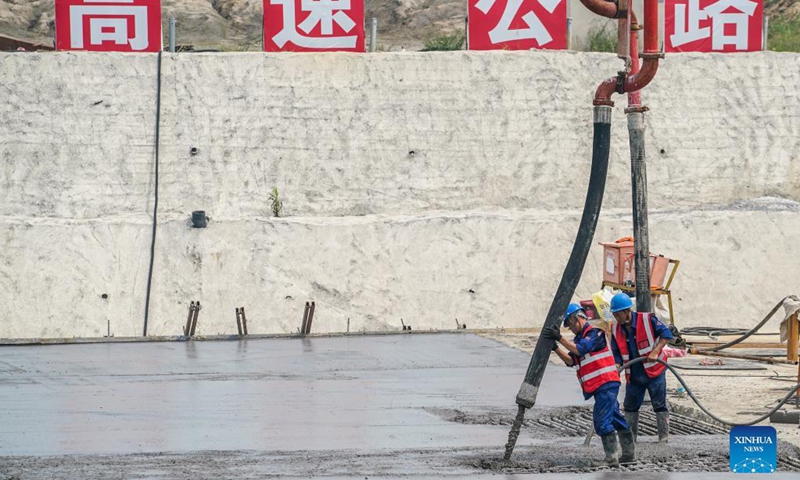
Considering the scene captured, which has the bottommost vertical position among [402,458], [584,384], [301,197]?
[402,458]

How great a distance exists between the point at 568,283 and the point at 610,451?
1.62m

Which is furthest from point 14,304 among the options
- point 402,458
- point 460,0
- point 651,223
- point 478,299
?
point 460,0

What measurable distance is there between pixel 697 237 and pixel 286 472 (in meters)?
15.5

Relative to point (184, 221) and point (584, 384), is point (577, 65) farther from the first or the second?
point (584, 384)

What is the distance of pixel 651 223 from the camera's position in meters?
24.4

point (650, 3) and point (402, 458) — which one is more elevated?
point (650, 3)

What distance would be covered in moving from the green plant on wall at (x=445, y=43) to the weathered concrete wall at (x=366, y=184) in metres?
8.36

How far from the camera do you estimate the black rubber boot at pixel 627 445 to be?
444 inches

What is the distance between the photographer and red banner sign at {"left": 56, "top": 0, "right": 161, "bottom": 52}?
81.9 feet

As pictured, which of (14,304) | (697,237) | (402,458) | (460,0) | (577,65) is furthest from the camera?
(460,0)

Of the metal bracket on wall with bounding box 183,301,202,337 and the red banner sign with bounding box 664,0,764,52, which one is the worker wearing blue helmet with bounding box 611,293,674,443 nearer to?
the metal bracket on wall with bounding box 183,301,202,337

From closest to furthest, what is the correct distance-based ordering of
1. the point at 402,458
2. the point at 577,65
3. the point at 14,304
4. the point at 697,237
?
the point at 402,458 → the point at 14,304 → the point at 697,237 → the point at 577,65

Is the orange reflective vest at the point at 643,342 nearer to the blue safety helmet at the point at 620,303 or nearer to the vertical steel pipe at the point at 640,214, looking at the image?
the blue safety helmet at the point at 620,303

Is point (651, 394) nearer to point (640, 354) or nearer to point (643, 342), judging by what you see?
point (640, 354)
